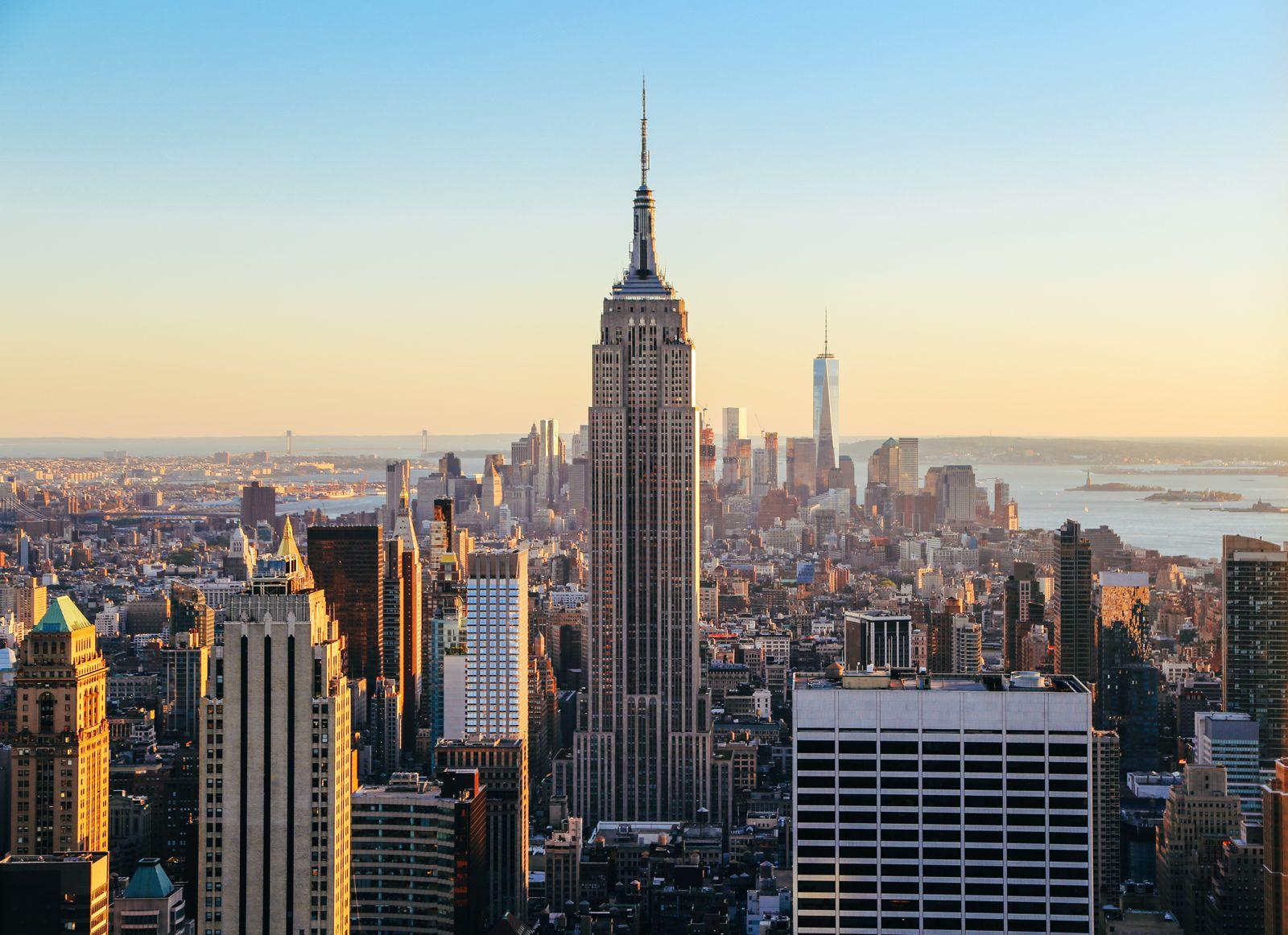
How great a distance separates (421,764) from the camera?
1321 cm

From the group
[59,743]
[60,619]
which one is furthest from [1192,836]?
[60,619]

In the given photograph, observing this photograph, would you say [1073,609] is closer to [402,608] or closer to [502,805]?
[502,805]

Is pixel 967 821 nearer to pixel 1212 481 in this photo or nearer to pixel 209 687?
pixel 1212 481

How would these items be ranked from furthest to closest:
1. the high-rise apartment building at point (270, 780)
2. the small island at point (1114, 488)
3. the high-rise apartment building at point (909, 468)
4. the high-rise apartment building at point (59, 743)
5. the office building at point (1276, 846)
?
the high-rise apartment building at point (909, 468) < the high-rise apartment building at point (59, 743) < the small island at point (1114, 488) < the high-rise apartment building at point (270, 780) < the office building at point (1276, 846)

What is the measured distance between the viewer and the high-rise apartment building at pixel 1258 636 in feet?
24.8

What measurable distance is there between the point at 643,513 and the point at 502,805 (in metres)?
6.43

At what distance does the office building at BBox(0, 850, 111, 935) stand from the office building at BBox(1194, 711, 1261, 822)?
5.61 meters

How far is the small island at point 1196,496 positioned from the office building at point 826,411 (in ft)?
15.4

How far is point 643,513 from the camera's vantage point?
61.6 ft

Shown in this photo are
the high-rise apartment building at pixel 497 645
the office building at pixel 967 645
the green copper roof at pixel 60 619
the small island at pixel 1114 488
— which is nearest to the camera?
the small island at pixel 1114 488

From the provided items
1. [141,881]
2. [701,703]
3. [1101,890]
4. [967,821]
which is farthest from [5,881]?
[701,703]

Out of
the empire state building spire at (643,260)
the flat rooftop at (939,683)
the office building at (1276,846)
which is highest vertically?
the empire state building spire at (643,260)

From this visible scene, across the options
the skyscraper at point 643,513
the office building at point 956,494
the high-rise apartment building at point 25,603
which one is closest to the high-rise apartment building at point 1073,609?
the office building at point 956,494

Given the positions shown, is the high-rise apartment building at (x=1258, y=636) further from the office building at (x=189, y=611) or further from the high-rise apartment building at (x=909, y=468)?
the office building at (x=189, y=611)
